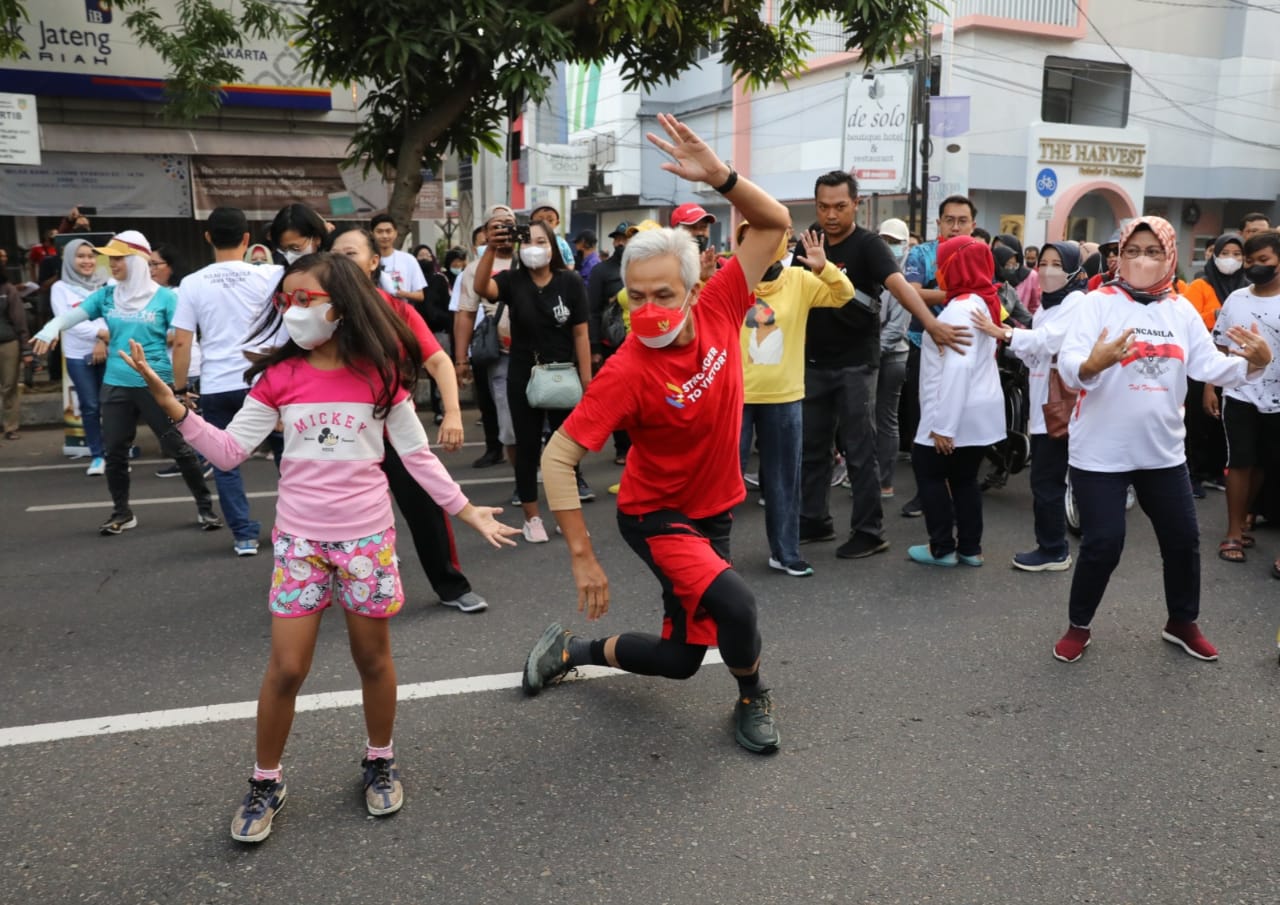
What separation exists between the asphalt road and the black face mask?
164 cm

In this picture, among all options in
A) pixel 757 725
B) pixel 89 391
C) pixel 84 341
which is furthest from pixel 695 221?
pixel 89 391

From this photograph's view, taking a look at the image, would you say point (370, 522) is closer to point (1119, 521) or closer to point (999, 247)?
point (1119, 521)

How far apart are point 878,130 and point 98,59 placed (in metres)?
11.9

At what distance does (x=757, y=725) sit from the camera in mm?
3570

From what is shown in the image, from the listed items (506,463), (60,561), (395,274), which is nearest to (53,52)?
(395,274)

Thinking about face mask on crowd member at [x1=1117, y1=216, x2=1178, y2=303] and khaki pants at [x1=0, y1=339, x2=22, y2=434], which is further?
khaki pants at [x1=0, y1=339, x2=22, y2=434]

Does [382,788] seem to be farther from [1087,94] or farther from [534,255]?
[1087,94]

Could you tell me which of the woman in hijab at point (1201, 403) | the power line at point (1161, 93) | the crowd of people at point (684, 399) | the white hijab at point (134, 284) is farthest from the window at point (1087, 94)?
the white hijab at point (134, 284)

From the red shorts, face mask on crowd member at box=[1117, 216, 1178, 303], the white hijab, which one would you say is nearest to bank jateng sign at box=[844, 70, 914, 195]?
the white hijab

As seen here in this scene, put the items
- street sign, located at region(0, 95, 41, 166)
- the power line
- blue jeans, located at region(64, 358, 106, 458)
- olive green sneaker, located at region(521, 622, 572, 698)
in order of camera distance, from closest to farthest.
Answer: olive green sneaker, located at region(521, 622, 572, 698)
blue jeans, located at region(64, 358, 106, 458)
street sign, located at region(0, 95, 41, 166)
the power line

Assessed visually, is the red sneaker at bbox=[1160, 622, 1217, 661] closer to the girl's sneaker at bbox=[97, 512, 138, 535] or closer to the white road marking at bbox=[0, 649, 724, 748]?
the white road marking at bbox=[0, 649, 724, 748]

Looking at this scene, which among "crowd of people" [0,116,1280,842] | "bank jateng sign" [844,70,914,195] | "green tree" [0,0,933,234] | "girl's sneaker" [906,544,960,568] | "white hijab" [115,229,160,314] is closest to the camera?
"crowd of people" [0,116,1280,842]

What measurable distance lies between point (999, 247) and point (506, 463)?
4.80 metres

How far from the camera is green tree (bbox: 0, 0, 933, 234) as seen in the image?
8.75 m
